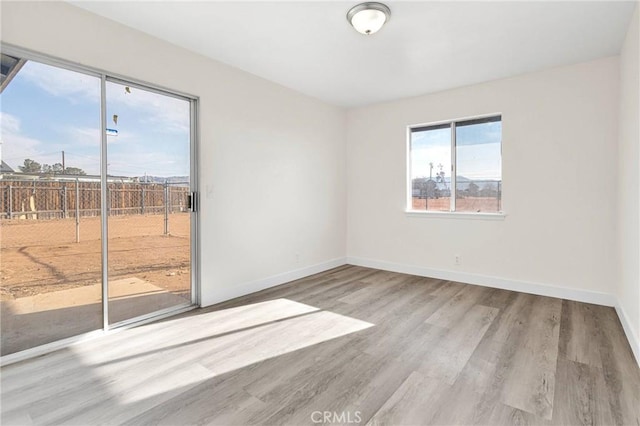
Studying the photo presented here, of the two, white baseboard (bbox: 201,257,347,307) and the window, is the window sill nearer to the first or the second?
the window

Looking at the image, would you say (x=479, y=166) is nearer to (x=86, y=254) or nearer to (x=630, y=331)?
(x=630, y=331)

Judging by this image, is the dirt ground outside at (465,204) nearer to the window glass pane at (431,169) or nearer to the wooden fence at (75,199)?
the window glass pane at (431,169)

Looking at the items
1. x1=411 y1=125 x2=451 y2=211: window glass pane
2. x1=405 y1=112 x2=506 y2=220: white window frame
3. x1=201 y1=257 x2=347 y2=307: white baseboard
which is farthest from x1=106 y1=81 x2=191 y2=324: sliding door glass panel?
x1=411 y1=125 x2=451 y2=211: window glass pane

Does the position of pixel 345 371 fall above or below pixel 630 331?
below

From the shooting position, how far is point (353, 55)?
3.27m

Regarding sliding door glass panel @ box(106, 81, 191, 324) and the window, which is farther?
the window

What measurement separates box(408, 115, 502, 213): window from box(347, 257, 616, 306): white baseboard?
887mm

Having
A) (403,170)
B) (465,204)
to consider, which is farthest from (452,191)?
(403,170)

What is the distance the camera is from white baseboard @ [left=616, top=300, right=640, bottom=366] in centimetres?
224

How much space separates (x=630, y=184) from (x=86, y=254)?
4655mm

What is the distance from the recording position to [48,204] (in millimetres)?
2506

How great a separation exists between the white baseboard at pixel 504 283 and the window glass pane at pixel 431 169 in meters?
0.92

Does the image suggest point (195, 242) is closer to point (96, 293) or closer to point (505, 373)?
point (96, 293)

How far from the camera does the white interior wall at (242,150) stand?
2.47 meters
